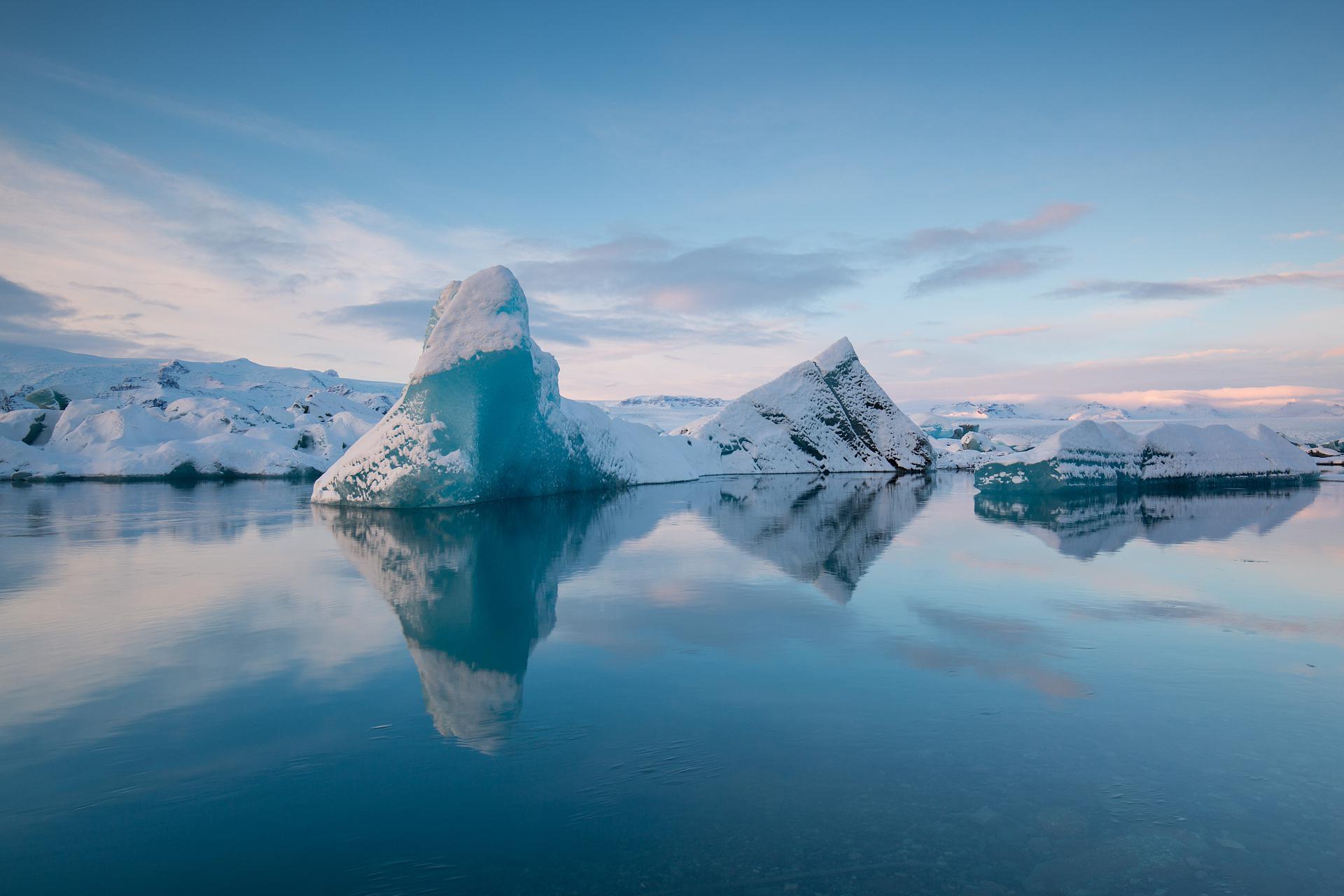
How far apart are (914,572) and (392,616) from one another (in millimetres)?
3563

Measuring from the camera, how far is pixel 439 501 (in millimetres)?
10703

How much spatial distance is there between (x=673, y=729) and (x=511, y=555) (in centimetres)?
403

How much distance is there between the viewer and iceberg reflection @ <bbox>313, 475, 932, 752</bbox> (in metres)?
2.89

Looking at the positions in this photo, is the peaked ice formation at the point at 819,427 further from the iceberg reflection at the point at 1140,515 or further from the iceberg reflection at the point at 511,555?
the iceberg reflection at the point at 1140,515

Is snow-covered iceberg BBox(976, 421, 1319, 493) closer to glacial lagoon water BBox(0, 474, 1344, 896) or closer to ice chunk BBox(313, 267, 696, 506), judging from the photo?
glacial lagoon water BBox(0, 474, 1344, 896)

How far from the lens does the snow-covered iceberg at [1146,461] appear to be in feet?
44.4

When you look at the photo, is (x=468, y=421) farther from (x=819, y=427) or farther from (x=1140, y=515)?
(x=819, y=427)

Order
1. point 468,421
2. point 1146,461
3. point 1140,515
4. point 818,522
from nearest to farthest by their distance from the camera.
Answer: point 818,522 → point 1140,515 → point 468,421 → point 1146,461

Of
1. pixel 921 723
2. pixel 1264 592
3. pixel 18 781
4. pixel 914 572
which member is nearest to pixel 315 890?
pixel 18 781

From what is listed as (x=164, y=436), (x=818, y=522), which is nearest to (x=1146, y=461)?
(x=818, y=522)

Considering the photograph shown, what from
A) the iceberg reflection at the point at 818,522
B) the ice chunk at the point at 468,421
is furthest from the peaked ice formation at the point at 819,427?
the ice chunk at the point at 468,421

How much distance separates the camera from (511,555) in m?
6.12

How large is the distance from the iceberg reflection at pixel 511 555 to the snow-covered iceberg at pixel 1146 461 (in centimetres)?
212

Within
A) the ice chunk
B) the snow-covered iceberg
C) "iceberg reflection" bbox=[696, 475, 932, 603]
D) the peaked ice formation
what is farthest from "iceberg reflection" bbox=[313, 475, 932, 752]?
the peaked ice formation
